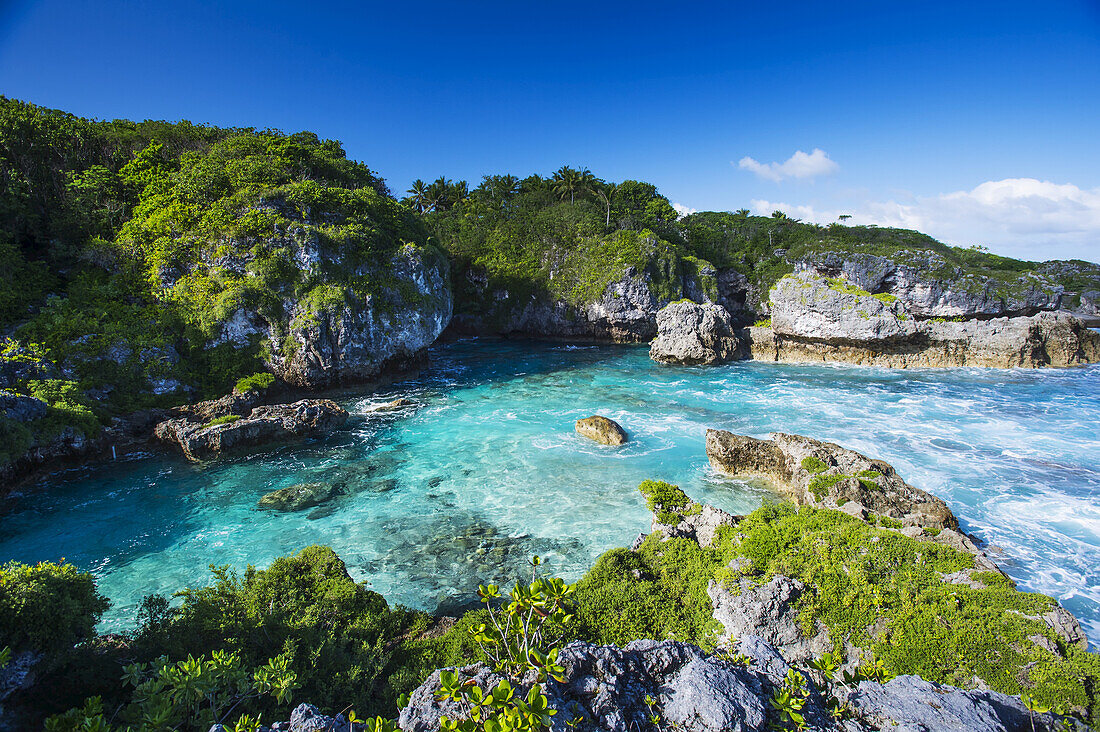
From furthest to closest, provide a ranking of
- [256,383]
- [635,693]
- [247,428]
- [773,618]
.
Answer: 1. [256,383]
2. [247,428]
3. [773,618]
4. [635,693]

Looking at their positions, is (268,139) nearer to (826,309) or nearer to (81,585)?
(81,585)

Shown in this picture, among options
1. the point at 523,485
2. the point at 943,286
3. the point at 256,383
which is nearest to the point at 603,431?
the point at 523,485

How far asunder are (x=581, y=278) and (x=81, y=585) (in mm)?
47190

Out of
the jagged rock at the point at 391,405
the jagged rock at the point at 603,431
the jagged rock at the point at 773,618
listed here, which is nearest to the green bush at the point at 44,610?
the jagged rock at the point at 773,618

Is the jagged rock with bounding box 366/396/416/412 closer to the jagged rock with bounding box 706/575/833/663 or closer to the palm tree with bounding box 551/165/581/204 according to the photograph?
the jagged rock with bounding box 706/575/833/663

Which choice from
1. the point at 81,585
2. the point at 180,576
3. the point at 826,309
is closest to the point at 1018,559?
the point at 81,585

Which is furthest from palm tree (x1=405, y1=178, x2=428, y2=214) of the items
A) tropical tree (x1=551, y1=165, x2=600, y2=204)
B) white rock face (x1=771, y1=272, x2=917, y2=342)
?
white rock face (x1=771, y1=272, x2=917, y2=342)

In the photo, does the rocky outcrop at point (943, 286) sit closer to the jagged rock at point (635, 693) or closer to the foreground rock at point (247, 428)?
the foreground rock at point (247, 428)

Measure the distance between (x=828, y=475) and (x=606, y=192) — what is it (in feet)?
183

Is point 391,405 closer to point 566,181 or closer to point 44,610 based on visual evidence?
point 44,610

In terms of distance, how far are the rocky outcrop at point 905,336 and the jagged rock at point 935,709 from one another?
132 feet

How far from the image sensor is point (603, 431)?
73.7 feet

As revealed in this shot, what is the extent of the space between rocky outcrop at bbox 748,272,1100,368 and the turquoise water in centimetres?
673

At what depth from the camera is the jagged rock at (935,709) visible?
4809 mm
